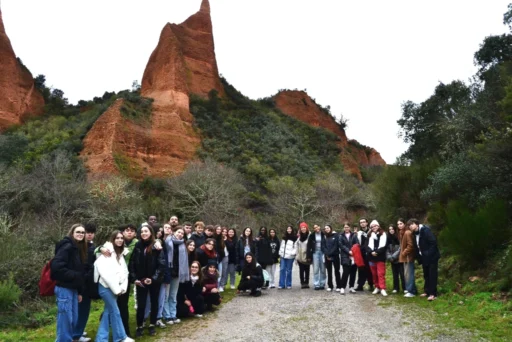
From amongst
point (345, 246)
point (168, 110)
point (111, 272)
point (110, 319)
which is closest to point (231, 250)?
point (345, 246)

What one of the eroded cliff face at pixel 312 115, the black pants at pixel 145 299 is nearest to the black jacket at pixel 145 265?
the black pants at pixel 145 299

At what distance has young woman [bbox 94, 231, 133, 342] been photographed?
5320 millimetres

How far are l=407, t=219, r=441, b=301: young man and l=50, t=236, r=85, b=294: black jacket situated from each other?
6.56 meters

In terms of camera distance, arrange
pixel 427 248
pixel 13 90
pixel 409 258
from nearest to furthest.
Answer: pixel 427 248
pixel 409 258
pixel 13 90

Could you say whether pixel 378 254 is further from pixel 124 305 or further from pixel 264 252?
pixel 124 305

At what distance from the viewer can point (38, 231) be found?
16.4 metres

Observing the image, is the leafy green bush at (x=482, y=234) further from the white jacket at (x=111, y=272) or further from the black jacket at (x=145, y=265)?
the white jacket at (x=111, y=272)

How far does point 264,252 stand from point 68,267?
6.14m

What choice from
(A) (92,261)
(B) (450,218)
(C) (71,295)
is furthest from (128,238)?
(B) (450,218)

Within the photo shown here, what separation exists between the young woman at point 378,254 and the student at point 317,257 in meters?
1.27

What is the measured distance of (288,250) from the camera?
1048 centimetres

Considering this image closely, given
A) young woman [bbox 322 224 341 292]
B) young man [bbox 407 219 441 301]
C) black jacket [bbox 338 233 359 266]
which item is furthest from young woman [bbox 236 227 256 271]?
young man [bbox 407 219 441 301]

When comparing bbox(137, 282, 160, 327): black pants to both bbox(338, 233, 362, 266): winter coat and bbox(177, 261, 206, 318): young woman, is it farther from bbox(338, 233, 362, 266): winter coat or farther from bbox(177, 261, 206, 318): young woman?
bbox(338, 233, 362, 266): winter coat

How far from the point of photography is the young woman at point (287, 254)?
10.5m
